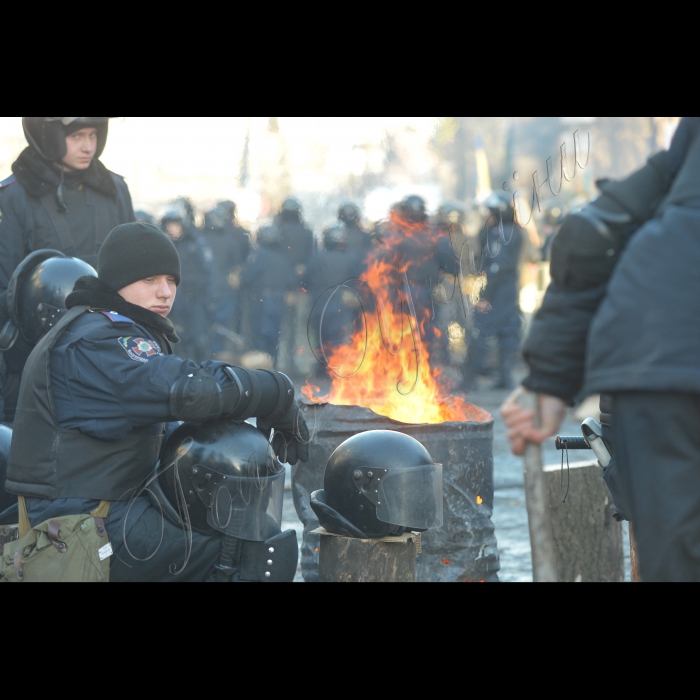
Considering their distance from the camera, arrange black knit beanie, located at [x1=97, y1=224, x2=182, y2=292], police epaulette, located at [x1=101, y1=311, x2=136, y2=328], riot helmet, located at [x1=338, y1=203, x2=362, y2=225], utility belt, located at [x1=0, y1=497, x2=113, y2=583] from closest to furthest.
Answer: utility belt, located at [x1=0, y1=497, x2=113, y2=583], police epaulette, located at [x1=101, y1=311, x2=136, y2=328], black knit beanie, located at [x1=97, y1=224, x2=182, y2=292], riot helmet, located at [x1=338, y1=203, x2=362, y2=225]

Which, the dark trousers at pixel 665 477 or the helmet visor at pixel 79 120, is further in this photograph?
the helmet visor at pixel 79 120

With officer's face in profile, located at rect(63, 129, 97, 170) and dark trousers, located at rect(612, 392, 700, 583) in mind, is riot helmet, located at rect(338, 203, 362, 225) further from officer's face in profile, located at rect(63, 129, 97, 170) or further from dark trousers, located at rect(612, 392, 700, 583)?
dark trousers, located at rect(612, 392, 700, 583)

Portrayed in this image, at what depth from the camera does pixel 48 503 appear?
3.59m

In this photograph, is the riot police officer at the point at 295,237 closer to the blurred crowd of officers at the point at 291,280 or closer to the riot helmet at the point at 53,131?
the blurred crowd of officers at the point at 291,280

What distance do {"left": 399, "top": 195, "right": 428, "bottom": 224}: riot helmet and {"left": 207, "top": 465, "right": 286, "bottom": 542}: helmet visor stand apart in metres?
7.85

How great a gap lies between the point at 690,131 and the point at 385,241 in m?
8.66

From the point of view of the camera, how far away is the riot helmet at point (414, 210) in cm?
1151

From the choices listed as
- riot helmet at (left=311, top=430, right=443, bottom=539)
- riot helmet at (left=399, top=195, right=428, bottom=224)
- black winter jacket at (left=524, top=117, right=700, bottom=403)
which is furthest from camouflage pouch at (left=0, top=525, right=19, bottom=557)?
riot helmet at (left=399, top=195, right=428, bottom=224)

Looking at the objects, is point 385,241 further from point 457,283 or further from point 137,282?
point 137,282

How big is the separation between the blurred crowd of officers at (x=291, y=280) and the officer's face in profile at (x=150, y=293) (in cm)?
818

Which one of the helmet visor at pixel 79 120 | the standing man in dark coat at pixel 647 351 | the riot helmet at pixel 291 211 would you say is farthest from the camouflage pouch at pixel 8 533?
the riot helmet at pixel 291 211

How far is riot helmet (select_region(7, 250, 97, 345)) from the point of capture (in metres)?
4.97

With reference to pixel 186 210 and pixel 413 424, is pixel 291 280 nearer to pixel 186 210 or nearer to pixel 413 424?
pixel 186 210

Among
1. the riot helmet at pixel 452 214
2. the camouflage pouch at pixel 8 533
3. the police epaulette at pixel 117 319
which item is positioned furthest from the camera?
the riot helmet at pixel 452 214
